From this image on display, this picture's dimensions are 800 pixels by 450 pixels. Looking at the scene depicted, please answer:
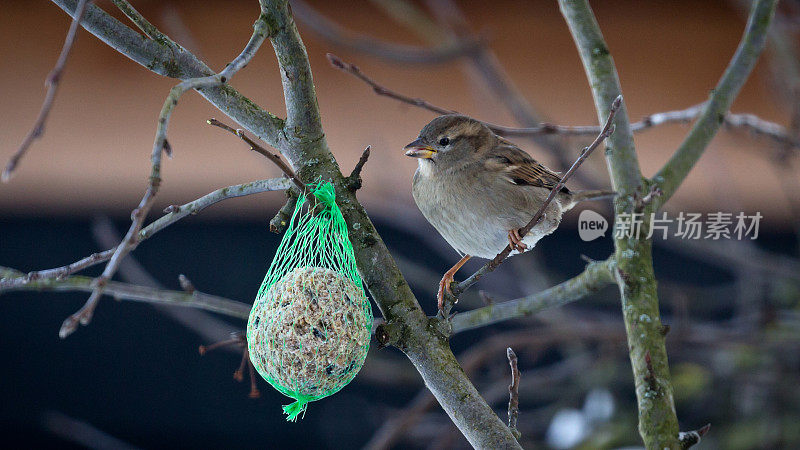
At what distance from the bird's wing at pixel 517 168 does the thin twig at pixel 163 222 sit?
1.13 metres

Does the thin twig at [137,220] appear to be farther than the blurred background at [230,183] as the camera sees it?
No

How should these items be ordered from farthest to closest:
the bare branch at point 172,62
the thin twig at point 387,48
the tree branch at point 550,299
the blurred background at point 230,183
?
the blurred background at point 230,183, the thin twig at point 387,48, the tree branch at point 550,299, the bare branch at point 172,62

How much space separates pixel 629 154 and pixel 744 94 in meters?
3.67

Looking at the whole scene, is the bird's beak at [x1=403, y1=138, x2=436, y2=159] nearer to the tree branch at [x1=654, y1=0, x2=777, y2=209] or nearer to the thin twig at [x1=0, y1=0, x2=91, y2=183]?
the tree branch at [x1=654, y1=0, x2=777, y2=209]

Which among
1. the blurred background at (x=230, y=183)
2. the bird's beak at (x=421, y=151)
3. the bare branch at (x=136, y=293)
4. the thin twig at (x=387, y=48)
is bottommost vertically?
the bare branch at (x=136, y=293)

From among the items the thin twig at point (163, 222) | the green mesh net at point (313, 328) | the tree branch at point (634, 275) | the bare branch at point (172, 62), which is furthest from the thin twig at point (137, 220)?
the tree branch at point (634, 275)

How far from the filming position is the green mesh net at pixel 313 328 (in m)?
1.78

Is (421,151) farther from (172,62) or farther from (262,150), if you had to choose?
(262,150)

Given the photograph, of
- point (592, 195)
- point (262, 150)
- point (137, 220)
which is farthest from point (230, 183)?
point (137, 220)

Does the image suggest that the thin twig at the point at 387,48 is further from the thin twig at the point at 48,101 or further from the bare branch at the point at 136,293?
the thin twig at the point at 48,101

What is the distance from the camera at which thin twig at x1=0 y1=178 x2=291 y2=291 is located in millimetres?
1312

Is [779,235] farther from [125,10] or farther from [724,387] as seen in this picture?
[125,10]

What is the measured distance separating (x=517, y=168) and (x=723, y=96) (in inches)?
28.6

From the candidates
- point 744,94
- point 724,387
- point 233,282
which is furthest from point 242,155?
point 744,94
